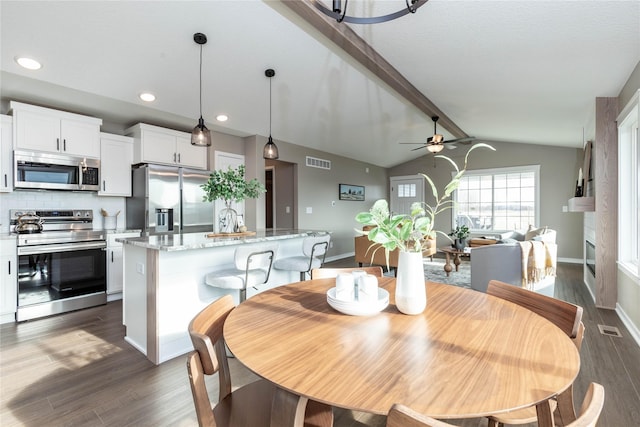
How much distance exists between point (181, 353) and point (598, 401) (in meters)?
2.61

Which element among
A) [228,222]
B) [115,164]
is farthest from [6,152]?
[228,222]

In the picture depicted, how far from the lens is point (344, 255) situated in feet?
23.7

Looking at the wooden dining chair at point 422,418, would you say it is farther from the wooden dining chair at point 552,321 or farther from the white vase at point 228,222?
the white vase at point 228,222

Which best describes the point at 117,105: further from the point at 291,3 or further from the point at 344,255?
the point at 344,255

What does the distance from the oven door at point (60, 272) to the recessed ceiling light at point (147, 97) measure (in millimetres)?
1808

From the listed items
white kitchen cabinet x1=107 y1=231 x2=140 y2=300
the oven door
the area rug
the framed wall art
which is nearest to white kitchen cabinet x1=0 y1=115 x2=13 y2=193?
the oven door

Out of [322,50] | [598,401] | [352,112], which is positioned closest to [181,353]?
[598,401]

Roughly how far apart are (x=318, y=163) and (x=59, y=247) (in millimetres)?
4507

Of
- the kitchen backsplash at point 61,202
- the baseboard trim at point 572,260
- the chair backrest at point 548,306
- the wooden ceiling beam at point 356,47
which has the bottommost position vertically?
the baseboard trim at point 572,260

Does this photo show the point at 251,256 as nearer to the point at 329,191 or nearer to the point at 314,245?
the point at 314,245

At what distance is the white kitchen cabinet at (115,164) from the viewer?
395cm

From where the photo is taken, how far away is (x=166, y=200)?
4203mm

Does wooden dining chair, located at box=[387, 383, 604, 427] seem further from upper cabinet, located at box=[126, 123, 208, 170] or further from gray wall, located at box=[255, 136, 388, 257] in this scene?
gray wall, located at box=[255, 136, 388, 257]

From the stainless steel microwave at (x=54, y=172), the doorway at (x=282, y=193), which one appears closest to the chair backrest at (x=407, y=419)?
the stainless steel microwave at (x=54, y=172)
